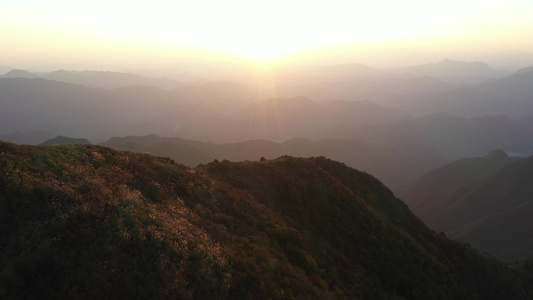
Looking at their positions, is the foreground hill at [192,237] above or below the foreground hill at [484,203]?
above

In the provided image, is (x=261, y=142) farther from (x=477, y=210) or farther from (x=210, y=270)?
(x=210, y=270)

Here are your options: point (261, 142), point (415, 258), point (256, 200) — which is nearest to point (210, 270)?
point (256, 200)

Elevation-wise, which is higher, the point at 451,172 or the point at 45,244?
the point at 45,244

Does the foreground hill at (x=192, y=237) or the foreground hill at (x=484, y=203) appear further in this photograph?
the foreground hill at (x=484, y=203)

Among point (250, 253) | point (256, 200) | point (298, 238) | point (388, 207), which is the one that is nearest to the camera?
point (250, 253)

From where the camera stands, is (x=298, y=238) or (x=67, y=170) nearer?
(x=67, y=170)
